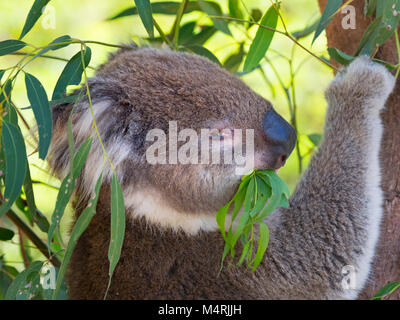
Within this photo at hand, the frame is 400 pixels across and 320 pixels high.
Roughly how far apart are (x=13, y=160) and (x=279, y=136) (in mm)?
924

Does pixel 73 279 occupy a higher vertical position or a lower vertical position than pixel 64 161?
lower

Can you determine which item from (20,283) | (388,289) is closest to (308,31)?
(388,289)

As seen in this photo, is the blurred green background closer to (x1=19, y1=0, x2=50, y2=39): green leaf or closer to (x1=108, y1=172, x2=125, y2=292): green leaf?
(x1=19, y1=0, x2=50, y2=39): green leaf

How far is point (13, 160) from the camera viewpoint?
160 centimetres

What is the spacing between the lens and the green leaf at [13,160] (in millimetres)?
1574

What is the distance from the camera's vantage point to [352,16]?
7.43ft

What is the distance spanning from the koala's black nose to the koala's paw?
44cm

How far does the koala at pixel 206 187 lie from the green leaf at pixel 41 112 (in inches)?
5.0

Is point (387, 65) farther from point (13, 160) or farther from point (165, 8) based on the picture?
point (13, 160)

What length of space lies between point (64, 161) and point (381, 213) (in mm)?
1281
